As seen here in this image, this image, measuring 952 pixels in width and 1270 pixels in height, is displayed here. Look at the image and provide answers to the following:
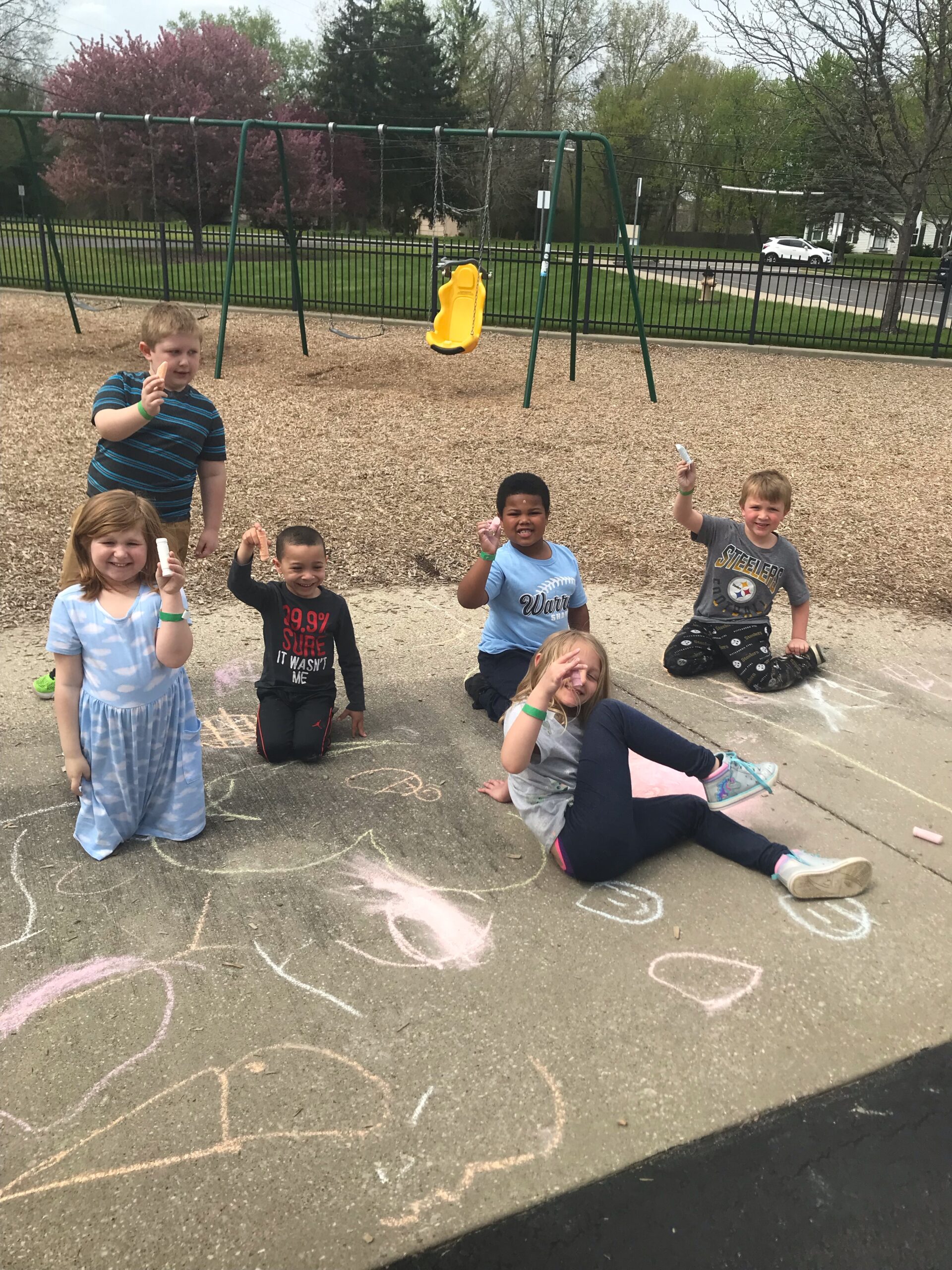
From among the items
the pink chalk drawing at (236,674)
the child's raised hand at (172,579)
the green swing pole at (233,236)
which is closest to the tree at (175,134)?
the green swing pole at (233,236)

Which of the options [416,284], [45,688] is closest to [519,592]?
[45,688]

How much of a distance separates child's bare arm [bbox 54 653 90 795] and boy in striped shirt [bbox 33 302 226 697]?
0.50 meters

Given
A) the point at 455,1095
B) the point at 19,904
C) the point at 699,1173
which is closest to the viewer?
the point at 699,1173

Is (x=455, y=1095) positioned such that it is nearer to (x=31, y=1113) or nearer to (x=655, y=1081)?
(x=655, y=1081)

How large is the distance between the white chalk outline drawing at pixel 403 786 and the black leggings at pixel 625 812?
0.59 m

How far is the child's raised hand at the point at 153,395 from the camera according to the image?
315 cm

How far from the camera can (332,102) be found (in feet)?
116

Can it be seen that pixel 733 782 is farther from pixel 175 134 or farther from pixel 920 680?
pixel 175 134

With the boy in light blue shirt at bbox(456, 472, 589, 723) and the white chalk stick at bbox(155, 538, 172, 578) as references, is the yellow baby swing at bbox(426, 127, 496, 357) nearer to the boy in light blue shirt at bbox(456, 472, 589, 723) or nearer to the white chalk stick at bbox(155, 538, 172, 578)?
the boy in light blue shirt at bbox(456, 472, 589, 723)

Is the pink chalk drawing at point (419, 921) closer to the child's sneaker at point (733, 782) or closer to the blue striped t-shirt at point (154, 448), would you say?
the child's sneaker at point (733, 782)

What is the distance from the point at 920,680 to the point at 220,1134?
3464 mm

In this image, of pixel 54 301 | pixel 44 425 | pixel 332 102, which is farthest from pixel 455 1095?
pixel 332 102

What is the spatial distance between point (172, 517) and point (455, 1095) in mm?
2325

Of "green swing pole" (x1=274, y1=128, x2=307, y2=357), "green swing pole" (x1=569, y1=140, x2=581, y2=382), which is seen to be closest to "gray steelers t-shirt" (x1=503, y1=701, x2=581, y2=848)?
"green swing pole" (x1=569, y1=140, x2=581, y2=382)
